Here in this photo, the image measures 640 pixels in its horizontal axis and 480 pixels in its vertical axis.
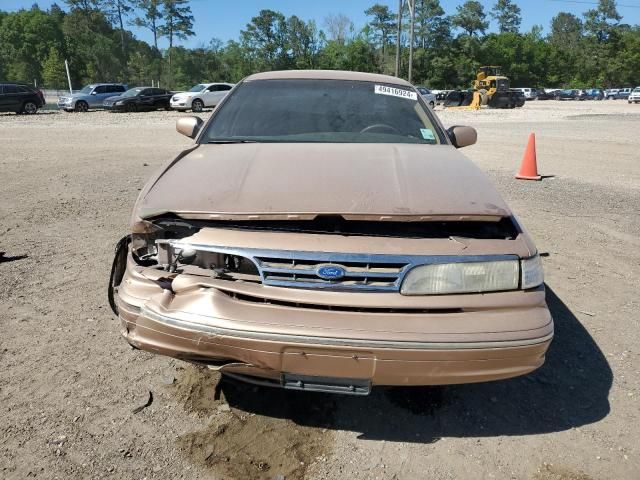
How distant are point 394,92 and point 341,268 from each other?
7.23 ft

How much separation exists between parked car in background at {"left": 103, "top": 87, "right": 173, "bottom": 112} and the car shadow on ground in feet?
88.7

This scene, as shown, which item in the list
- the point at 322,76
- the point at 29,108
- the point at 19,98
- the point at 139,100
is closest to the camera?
the point at 322,76

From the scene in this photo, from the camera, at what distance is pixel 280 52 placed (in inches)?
3125

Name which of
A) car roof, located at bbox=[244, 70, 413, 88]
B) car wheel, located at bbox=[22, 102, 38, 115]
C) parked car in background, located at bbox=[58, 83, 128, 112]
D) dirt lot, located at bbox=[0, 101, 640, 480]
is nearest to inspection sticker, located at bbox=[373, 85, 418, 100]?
car roof, located at bbox=[244, 70, 413, 88]

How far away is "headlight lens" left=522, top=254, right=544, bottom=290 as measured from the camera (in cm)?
211

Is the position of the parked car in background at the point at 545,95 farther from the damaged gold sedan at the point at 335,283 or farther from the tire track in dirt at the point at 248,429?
the tire track in dirt at the point at 248,429

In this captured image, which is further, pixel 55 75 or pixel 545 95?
pixel 545 95

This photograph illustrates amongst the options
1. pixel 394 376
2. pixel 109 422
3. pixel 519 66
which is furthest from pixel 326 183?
pixel 519 66

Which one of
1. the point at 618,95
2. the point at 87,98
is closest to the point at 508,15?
the point at 618,95

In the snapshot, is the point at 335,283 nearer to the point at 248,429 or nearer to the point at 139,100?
the point at 248,429

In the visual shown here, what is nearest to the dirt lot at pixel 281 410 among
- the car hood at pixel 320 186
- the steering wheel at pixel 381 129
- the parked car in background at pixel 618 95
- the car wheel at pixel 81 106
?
the car hood at pixel 320 186

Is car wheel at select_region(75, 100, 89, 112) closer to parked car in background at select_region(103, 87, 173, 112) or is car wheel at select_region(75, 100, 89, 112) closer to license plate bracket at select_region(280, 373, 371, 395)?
parked car in background at select_region(103, 87, 173, 112)

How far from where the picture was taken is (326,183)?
2.36 meters

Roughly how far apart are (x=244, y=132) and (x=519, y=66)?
102 meters
